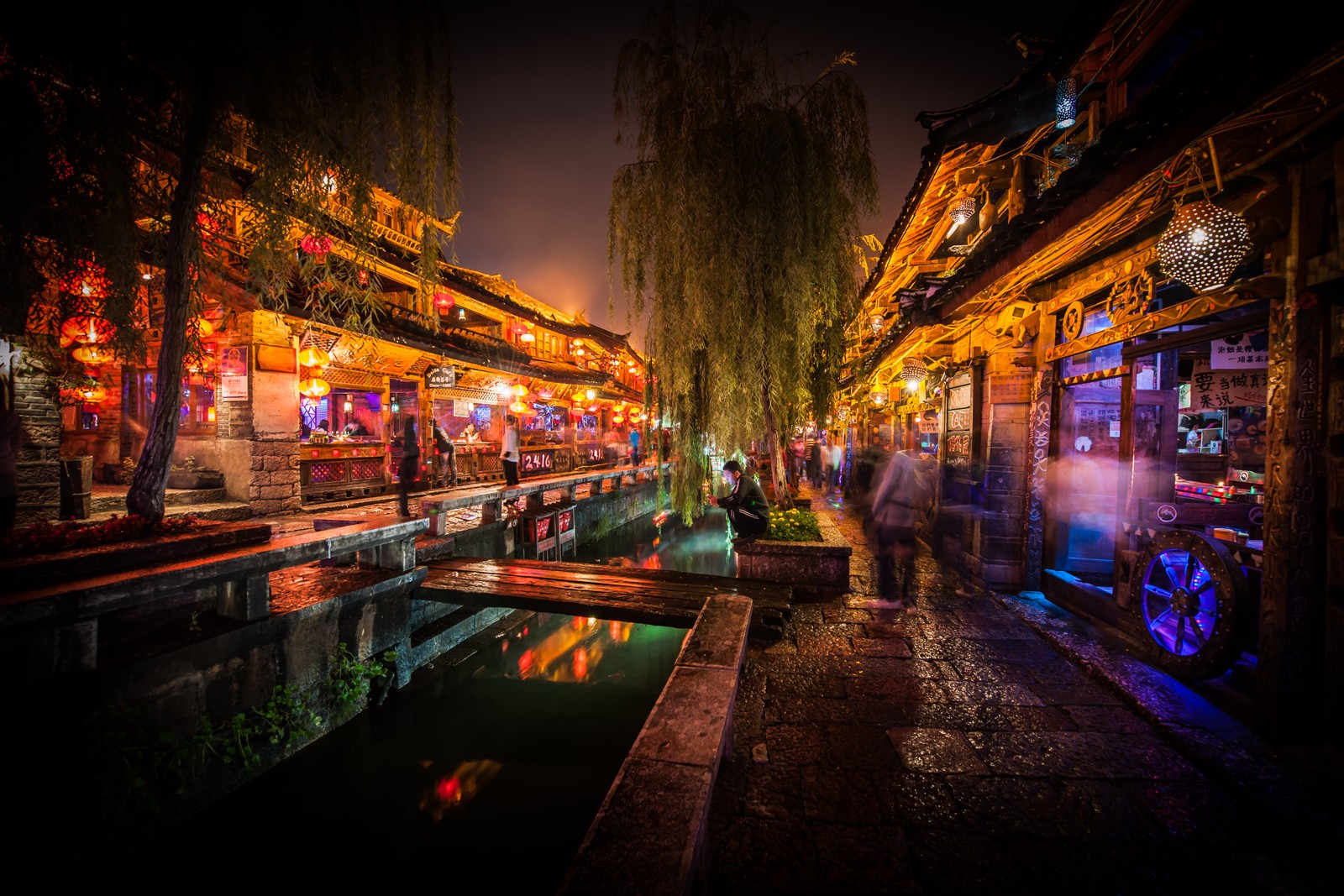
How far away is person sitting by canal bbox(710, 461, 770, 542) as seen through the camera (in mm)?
6996

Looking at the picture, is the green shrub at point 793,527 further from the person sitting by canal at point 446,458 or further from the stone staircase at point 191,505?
the person sitting by canal at point 446,458

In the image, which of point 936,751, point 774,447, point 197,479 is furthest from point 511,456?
point 936,751

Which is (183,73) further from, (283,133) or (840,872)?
(840,872)

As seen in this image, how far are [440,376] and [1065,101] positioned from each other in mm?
16423

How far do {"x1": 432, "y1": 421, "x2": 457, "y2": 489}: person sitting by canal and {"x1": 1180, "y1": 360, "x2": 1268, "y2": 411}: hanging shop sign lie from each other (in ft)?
49.5

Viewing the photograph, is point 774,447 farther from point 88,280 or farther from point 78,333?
point 78,333

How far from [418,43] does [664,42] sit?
3.44 metres

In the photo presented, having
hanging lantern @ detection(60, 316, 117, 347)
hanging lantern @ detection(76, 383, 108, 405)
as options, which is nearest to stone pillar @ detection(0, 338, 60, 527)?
hanging lantern @ detection(60, 316, 117, 347)

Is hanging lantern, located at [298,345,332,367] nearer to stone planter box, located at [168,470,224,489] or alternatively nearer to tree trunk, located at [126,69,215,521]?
stone planter box, located at [168,470,224,489]

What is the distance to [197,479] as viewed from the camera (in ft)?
30.8

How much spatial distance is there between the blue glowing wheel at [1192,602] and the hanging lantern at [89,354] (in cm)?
1407

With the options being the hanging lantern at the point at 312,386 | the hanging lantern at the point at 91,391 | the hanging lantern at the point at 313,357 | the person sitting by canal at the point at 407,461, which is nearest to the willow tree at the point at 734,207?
the person sitting by canal at the point at 407,461

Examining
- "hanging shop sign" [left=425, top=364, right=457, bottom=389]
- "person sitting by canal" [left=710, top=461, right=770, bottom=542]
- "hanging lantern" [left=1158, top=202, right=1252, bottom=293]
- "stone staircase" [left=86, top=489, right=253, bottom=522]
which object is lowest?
"stone staircase" [left=86, top=489, right=253, bottom=522]

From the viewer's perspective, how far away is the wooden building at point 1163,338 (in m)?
3.19
